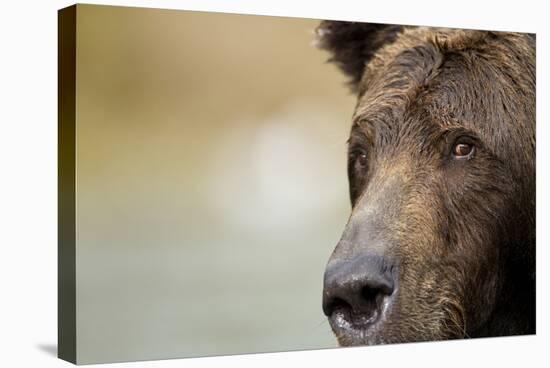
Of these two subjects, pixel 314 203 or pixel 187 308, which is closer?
pixel 187 308

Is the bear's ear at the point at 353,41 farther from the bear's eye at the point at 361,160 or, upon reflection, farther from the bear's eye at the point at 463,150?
the bear's eye at the point at 463,150

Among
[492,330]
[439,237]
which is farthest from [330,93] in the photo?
[492,330]

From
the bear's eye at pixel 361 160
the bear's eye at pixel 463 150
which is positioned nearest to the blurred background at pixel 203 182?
Result: the bear's eye at pixel 361 160

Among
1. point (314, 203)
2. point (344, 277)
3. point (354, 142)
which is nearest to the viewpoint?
point (344, 277)

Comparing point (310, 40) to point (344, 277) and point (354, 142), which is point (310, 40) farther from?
point (344, 277)

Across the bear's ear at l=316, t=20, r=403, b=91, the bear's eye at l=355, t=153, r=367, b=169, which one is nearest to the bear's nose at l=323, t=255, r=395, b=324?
the bear's eye at l=355, t=153, r=367, b=169

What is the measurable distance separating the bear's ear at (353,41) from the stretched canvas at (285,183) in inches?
0.5

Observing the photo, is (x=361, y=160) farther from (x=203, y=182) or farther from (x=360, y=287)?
(x=203, y=182)

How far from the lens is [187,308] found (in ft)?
20.5

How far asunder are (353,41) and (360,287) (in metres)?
1.85

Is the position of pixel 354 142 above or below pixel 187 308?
above

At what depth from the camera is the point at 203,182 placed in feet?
20.8

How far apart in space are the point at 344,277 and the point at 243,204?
0.98 m

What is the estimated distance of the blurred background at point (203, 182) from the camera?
19.4 feet
